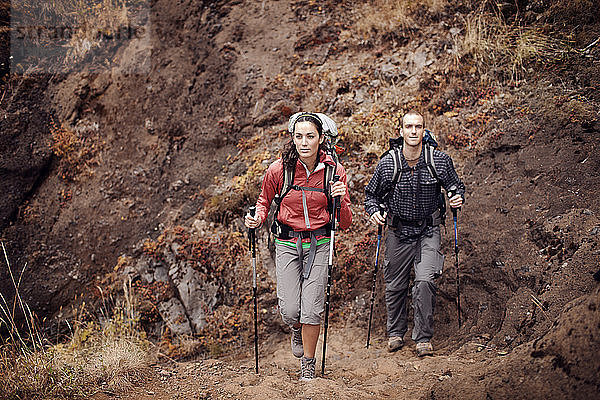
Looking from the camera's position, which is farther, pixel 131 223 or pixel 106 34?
pixel 106 34

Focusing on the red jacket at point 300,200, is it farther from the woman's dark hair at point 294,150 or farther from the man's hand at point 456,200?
the man's hand at point 456,200

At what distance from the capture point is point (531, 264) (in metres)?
5.48

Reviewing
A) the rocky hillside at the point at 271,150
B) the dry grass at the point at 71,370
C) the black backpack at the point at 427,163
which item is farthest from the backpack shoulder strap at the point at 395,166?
the dry grass at the point at 71,370

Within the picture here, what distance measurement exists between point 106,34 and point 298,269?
9.05m

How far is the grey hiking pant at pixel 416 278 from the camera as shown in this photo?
17.1 feet

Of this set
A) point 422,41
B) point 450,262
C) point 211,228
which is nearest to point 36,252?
point 211,228

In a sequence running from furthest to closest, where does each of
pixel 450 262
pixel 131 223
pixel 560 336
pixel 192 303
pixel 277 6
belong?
pixel 277 6
pixel 131 223
pixel 192 303
pixel 450 262
pixel 560 336

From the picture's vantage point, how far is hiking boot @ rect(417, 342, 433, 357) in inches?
202

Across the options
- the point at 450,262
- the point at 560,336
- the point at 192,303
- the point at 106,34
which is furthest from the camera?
the point at 106,34

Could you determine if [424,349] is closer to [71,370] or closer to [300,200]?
[300,200]

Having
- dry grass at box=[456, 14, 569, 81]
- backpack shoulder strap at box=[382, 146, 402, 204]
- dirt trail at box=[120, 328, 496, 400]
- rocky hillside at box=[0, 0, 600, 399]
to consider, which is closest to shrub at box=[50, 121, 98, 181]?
rocky hillside at box=[0, 0, 600, 399]

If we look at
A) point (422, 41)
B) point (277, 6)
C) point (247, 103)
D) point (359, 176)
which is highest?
point (277, 6)

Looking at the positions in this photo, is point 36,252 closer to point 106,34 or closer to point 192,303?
point 192,303

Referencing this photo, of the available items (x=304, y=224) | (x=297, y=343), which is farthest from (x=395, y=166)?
(x=297, y=343)
